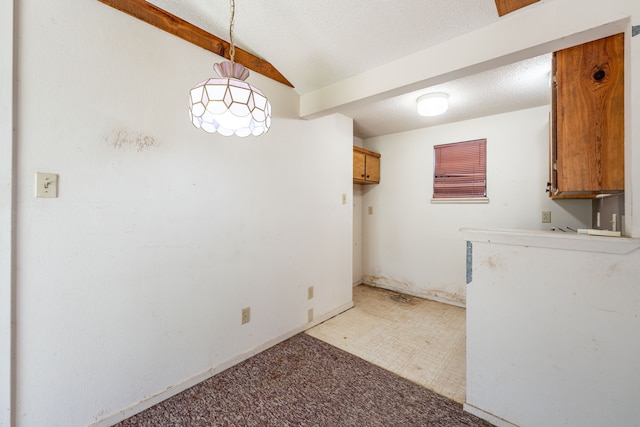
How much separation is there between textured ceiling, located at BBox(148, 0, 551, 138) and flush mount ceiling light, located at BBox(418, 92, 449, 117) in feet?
0.25

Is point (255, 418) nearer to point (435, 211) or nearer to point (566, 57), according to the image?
point (566, 57)

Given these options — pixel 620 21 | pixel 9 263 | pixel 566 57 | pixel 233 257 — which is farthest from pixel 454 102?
pixel 9 263

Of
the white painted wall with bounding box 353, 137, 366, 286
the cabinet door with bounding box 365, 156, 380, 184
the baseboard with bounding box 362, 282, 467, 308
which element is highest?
the cabinet door with bounding box 365, 156, 380, 184

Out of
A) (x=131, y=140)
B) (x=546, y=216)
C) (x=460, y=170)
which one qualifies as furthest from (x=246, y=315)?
(x=546, y=216)

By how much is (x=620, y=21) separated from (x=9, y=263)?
2.89 m

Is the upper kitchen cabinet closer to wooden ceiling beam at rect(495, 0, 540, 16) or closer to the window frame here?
wooden ceiling beam at rect(495, 0, 540, 16)

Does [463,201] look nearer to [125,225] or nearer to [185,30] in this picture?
[185,30]

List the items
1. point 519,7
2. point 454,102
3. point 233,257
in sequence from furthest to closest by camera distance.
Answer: point 454,102
point 233,257
point 519,7

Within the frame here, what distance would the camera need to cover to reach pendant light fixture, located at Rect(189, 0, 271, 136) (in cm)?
102

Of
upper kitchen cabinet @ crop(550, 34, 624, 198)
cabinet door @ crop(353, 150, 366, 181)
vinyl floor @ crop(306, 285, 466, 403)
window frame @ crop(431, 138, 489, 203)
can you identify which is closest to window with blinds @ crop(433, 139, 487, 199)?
window frame @ crop(431, 138, 489, 203)

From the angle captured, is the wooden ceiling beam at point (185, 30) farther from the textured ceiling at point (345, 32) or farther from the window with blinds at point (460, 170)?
the window with blinds at point (460, 170)

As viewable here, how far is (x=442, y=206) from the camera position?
129 inches

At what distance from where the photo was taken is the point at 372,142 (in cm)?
390

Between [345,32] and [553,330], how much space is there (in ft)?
6.59
